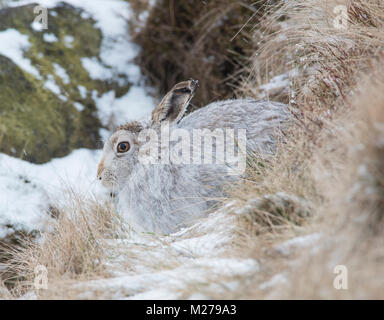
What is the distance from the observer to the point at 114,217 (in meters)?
3.83

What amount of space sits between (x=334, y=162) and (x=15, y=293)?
105 inches

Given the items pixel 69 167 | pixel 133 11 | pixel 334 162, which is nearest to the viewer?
pixel 334 162

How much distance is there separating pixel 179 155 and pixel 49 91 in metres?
2.98

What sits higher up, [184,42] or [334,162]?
[184,42]

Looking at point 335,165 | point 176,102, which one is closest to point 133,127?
point 176,102

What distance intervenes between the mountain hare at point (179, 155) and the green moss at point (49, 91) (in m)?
1.61

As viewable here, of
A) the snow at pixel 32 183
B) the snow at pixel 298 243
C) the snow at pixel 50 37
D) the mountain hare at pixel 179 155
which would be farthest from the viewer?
the snow at pixel 50 37

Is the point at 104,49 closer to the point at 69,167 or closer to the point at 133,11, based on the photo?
the point at 133,11

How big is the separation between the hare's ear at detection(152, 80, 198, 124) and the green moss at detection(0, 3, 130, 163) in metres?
1.93

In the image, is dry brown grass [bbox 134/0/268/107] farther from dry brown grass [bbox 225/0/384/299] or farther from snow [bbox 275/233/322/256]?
snow [bbox 275/233/322/256]

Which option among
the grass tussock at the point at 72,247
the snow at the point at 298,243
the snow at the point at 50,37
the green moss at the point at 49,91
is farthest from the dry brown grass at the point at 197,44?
the snow at the point at 298,243

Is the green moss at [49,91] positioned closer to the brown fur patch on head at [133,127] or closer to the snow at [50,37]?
the snow at [50,37]

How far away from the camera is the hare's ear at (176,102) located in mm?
4078

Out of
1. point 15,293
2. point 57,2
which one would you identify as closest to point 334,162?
point 15,293
